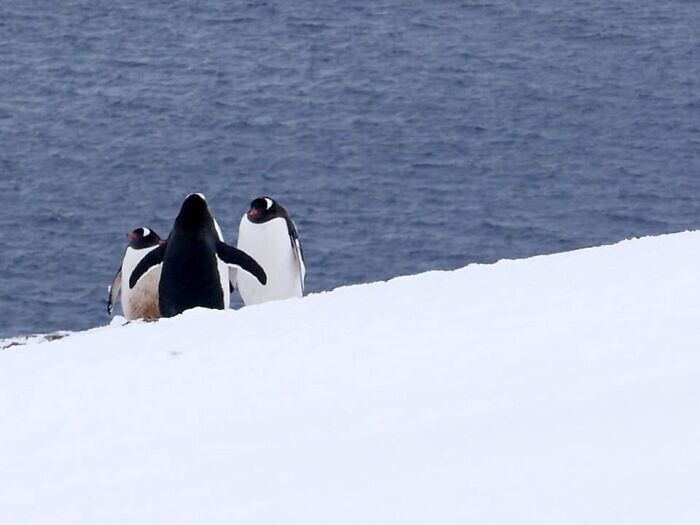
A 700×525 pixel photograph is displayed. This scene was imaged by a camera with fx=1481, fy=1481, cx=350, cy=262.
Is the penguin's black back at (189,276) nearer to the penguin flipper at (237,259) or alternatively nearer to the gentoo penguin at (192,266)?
the gentoo penguin at (192,266)

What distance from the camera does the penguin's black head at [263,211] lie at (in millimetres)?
21156

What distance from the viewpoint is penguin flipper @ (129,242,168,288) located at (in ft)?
58.8

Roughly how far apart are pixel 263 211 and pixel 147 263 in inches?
140

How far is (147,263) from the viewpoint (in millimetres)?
17984

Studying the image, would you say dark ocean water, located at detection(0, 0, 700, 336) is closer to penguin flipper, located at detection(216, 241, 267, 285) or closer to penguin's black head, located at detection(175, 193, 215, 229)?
penguin flipper, located at detection(216, 241, 267, 285)

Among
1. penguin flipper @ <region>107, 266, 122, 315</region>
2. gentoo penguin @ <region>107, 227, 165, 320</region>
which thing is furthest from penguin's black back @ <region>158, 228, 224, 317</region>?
penguin flipper @ <region>107, 266, 122, 315</region>

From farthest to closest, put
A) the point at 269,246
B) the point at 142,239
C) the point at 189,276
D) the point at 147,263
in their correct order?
the point at 269,246, the point at 142,239, the point at 147,263, the point at 189,276

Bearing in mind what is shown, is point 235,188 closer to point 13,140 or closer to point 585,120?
point 13,140

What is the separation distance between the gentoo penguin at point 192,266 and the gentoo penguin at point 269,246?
361 cm

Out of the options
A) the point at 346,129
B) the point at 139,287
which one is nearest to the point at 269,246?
the point at 139,287

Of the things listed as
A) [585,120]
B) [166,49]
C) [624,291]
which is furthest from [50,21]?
[624,291]

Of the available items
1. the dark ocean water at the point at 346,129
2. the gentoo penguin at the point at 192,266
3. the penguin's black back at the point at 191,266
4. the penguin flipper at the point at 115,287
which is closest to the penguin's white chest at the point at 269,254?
the penguin flipper at the point at 115,287

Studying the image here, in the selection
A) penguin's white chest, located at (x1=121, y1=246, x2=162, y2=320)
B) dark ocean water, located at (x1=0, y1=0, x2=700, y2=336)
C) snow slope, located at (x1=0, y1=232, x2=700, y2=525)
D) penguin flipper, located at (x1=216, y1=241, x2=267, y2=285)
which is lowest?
snow slope, located at (x1=0, y1=232, x2=700, y2=525)

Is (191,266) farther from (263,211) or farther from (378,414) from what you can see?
(378,414)
